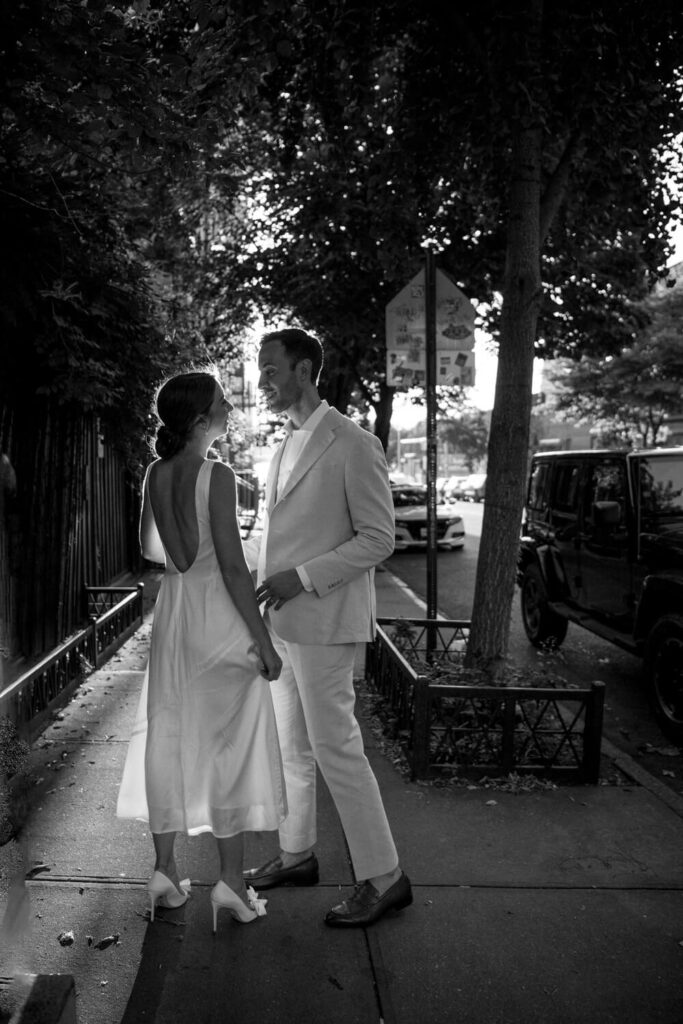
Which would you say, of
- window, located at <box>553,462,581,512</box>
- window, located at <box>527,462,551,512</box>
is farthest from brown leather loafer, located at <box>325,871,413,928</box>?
window, located at <box>527,462,551,512</box>

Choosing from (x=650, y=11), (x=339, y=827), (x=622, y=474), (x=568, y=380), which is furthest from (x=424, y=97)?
(x=568, y=380)

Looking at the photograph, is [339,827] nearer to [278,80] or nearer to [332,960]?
[332,960]

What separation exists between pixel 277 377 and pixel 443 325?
3.47 meters

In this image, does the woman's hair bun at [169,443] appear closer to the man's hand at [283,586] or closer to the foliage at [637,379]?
the man's hand at [283,586]

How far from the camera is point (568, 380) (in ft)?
107

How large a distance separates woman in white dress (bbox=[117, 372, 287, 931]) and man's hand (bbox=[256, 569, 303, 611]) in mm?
103

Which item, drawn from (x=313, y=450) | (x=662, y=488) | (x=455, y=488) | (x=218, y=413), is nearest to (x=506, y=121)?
(x=662, y=488)

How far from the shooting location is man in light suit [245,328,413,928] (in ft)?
10.4

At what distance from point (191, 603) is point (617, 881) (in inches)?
83.7

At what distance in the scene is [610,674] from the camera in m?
8.06

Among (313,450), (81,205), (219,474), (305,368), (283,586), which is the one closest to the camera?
(219,474)

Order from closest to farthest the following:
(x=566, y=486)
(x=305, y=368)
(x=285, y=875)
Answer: (x=305, y=368), (x=285, y=875), (x=566, y=486)

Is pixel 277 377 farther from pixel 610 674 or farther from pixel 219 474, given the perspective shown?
pixel 610 674

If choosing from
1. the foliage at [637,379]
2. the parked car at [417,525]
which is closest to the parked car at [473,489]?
the foliage at [637,379]
